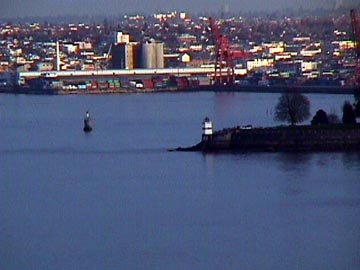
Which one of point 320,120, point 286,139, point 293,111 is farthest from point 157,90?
point 286,139

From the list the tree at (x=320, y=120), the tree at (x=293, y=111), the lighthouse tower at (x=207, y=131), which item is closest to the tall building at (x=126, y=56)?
the tree at (x=293, y=111)

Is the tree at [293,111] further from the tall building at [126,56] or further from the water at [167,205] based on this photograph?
the tall building at [126,56]

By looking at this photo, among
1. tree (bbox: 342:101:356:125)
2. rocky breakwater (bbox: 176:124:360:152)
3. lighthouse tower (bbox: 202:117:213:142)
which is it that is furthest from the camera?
tree (bbox: 342:101:356:125)

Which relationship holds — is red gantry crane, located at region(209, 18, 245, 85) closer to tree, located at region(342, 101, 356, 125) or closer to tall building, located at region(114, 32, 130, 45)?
tall building, located at region(114, 32, 130, 45)

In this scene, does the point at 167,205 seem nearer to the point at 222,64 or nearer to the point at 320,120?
the point at 320,120

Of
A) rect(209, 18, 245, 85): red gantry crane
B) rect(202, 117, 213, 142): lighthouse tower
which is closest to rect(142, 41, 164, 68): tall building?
rect(209, 18, 245, 85): red gantry crane

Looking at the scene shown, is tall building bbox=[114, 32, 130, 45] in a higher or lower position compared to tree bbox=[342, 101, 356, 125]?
higher
